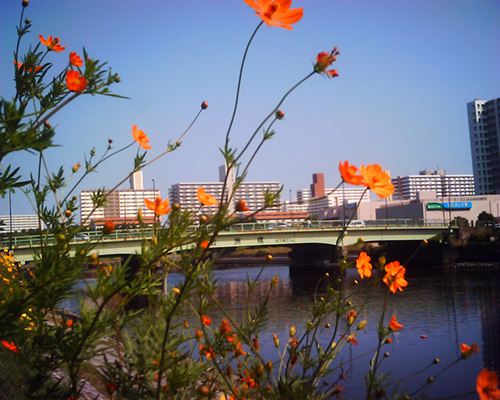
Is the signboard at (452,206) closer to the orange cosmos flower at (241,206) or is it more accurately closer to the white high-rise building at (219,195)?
the white high-rise building at (219,195)

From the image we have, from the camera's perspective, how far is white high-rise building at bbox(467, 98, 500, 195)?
7594cm

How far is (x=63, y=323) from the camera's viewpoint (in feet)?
4.97

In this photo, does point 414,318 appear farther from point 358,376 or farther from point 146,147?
point 146,147

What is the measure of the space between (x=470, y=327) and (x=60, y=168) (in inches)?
512

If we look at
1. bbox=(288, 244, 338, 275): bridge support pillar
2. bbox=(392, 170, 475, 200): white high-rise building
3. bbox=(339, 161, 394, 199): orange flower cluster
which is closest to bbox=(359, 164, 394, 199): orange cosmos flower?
bbox=(339, 161, 394, 199): orange flower cluster

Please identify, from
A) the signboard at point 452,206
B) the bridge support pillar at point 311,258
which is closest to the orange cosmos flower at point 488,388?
the bridge support pillar at point 311,258

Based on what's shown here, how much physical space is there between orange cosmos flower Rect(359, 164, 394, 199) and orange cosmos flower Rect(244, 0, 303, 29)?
1.54 feet

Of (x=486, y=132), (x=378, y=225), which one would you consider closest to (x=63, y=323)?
(x=378, y=225)

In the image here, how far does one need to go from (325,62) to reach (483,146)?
8464cm

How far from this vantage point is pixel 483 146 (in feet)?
253

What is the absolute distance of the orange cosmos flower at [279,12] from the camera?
1.32 meters

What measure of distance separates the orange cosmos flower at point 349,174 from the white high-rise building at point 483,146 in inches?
3289

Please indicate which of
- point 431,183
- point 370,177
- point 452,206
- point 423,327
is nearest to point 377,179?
point 370,177

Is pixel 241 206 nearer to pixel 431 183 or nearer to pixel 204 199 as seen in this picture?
pixel 204 199
